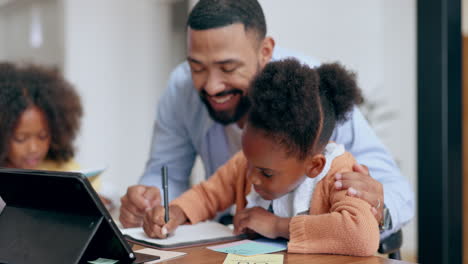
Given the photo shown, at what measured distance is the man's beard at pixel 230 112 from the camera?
1.43 m

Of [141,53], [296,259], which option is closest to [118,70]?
[141,53]

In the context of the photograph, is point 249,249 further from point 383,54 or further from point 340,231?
point 383,54

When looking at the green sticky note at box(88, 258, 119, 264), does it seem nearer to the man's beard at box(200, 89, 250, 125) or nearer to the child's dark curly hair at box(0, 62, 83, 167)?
the man's beard at box(200, 89, 250, 125)

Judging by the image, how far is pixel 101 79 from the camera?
147 inches

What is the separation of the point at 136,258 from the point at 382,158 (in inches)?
29.2

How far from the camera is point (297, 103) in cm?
102

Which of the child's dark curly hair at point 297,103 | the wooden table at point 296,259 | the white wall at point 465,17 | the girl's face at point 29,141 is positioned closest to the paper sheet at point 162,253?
the wooden table at point 296,259

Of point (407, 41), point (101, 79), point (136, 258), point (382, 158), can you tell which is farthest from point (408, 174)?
point (136, 258)

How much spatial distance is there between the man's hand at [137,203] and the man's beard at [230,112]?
29 cm

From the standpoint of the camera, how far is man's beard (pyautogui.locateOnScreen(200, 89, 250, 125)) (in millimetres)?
1429

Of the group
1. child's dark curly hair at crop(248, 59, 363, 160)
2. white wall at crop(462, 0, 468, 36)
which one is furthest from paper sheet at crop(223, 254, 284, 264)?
white wall at crop(462, 0, 468, 36)

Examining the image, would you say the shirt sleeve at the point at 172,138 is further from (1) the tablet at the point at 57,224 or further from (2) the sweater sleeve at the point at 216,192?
(1) the tablet at the point at 57,224

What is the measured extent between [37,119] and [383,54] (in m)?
2.84

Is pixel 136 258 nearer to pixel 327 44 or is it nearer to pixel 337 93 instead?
pixel 337 93
